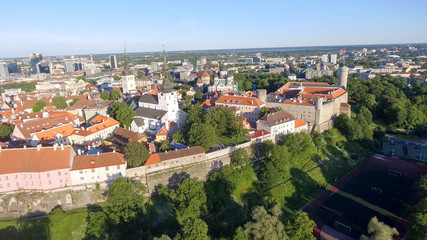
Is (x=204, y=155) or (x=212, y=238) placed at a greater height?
(x=204, y=155)

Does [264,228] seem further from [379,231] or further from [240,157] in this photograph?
[240,157]

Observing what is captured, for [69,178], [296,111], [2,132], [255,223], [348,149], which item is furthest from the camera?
[296,111]

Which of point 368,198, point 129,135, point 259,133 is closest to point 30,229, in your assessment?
point 129,135

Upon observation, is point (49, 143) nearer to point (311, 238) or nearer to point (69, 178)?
point (69, 178)

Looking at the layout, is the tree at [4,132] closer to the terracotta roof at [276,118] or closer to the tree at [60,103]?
the tree at [60,103]

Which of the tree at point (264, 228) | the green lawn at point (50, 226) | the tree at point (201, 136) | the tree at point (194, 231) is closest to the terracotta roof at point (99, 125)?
the tree at point (201, 136)


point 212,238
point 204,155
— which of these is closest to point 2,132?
point 204,155
